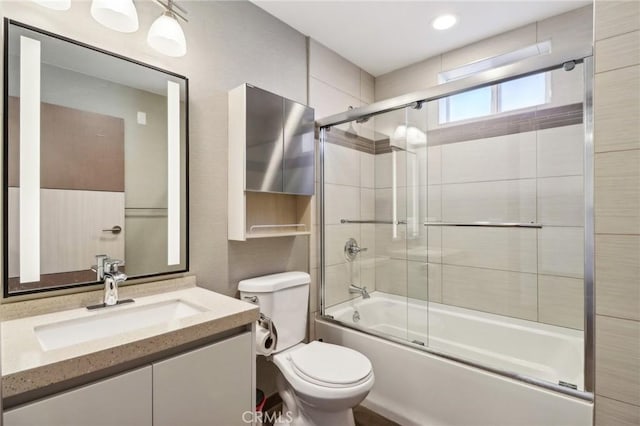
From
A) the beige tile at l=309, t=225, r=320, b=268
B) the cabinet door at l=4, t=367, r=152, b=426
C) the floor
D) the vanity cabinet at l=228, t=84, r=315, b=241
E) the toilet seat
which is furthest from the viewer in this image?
the beige tile at l=309, t=225, r=320, b=268

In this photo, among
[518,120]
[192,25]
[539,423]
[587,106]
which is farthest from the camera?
[518,120]

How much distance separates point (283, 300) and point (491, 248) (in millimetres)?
1529

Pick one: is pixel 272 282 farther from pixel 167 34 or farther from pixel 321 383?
pixel 167 34

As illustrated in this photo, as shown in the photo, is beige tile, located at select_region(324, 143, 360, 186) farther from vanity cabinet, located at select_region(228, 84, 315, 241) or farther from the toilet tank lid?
the toilet tank lid

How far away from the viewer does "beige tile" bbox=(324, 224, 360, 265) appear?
2.39 meters

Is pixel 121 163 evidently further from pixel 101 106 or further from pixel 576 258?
pixel 576 258

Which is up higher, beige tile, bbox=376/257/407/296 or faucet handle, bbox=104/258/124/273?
faucet handle, bbox=104/258/124/273

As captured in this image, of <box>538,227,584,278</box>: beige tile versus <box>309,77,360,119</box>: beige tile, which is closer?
<box>538,227,584,278</box>: beige tile

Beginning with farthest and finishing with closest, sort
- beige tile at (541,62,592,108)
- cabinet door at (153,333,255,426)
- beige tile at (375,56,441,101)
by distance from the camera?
→ beige tile at (375,56,441,101) < beige tile at (541,62,592,108) < cabinet door at (153,333,255,426)

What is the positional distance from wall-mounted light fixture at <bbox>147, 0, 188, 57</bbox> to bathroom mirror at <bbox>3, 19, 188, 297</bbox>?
12 cm

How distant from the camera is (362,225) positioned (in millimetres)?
2445


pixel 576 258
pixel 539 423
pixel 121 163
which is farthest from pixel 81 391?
pixel 576 258

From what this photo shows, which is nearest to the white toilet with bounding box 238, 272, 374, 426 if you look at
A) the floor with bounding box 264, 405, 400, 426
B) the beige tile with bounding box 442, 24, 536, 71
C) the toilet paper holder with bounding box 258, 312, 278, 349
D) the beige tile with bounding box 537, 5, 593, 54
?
the toilet paper holder with bounding box 258, 312, 278, 349

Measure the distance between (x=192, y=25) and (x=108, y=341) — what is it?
1539 mm
